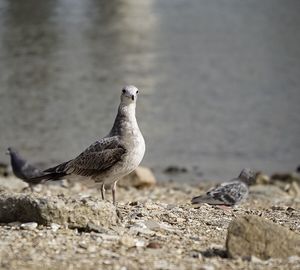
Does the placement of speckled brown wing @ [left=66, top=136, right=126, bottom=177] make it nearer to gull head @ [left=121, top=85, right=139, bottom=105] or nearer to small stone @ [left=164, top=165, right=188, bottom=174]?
gull head @ [left=121, top=85, right=139, bottom=105]

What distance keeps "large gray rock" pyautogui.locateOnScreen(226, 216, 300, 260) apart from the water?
11966mm

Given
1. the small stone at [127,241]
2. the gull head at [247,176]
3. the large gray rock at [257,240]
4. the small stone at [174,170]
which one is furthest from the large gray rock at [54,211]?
the small stone at [174,170]

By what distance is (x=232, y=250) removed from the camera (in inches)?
274

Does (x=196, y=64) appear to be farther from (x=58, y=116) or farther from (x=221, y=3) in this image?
(x=221, y=3)

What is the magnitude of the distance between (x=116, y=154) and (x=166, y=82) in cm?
2202

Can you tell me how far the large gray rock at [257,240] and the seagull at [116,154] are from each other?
6.56ft

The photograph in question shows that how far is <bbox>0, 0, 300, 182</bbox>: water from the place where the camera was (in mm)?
21859

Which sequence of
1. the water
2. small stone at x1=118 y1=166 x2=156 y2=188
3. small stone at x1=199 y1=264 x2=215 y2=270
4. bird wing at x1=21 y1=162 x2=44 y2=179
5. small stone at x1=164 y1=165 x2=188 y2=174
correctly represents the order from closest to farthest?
1. small stone at x1=199 y1=264 x2=215 y2=270
2. bird wing at x1=21 y1=162 x2=44 y2=179
3. small stone at x1=118 y1=166 x2=156 y2=188
4. small stone at x1=164 y1=165 x2=188 y2=174
5. the water

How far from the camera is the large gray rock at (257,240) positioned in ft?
22.8

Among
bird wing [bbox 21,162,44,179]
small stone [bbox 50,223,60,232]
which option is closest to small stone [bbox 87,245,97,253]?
small stone [bbox 50,223,60,232]

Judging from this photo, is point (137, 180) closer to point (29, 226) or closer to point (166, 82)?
point (29, 226)

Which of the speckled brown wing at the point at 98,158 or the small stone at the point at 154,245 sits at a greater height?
the speckled brown wing at the point at 98,158

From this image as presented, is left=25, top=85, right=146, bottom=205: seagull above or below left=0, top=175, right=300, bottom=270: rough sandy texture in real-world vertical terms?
above

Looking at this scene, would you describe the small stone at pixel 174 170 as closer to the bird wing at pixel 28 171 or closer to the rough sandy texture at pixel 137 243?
the bird wing at pixel 28 171
